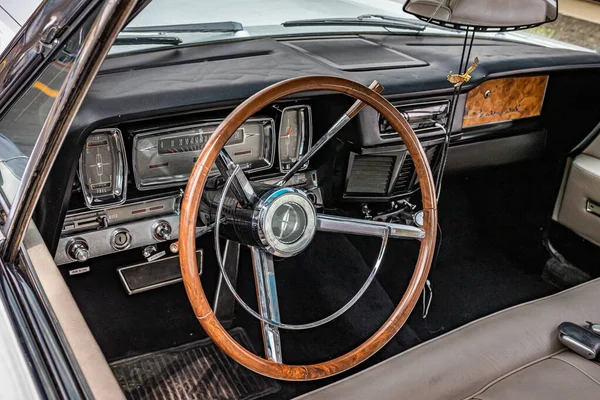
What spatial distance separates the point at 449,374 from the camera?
1502 millimetres

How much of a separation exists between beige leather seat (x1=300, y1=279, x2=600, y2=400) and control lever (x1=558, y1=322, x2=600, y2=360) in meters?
0.02

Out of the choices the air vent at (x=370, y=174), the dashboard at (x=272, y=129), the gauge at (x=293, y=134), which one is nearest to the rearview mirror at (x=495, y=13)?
the dashboard at (x=272, y=129)

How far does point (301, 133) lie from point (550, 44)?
Result: 1296 mm

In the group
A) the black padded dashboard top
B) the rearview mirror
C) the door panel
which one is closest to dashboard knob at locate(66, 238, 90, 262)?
the black padded dashboard top

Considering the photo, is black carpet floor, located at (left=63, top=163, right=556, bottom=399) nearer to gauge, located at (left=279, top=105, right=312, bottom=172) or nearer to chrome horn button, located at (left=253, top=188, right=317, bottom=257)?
gauge, located at (left=279, top=105, right=312, bottom=172)

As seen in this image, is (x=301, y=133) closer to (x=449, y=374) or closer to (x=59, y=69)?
(x=449, y=374)

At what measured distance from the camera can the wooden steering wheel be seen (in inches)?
53.6

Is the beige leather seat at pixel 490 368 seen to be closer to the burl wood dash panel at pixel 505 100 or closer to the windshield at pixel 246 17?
the burl wood dash panel at pixel 505 100

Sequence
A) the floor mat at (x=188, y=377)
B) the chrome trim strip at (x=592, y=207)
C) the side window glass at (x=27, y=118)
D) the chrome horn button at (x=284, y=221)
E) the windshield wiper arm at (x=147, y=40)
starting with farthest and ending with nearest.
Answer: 1. the chrome trim strip at (x=592, y=207)
2. the floor mat at (x=188, y=377)
3. the windshield wiper arm at (x=147, y=40)
4. the chrome horn button at (x=284, y=221)
5. the side window glass at (x=27, y=118)

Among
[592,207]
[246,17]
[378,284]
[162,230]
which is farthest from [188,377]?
[592,207]

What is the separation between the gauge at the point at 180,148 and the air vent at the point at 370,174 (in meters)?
0.35

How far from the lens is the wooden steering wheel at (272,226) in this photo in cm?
136

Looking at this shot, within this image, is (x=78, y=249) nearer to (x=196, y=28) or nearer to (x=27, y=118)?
(x=27, y=118)

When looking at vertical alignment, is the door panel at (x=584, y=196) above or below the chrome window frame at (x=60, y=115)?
below
